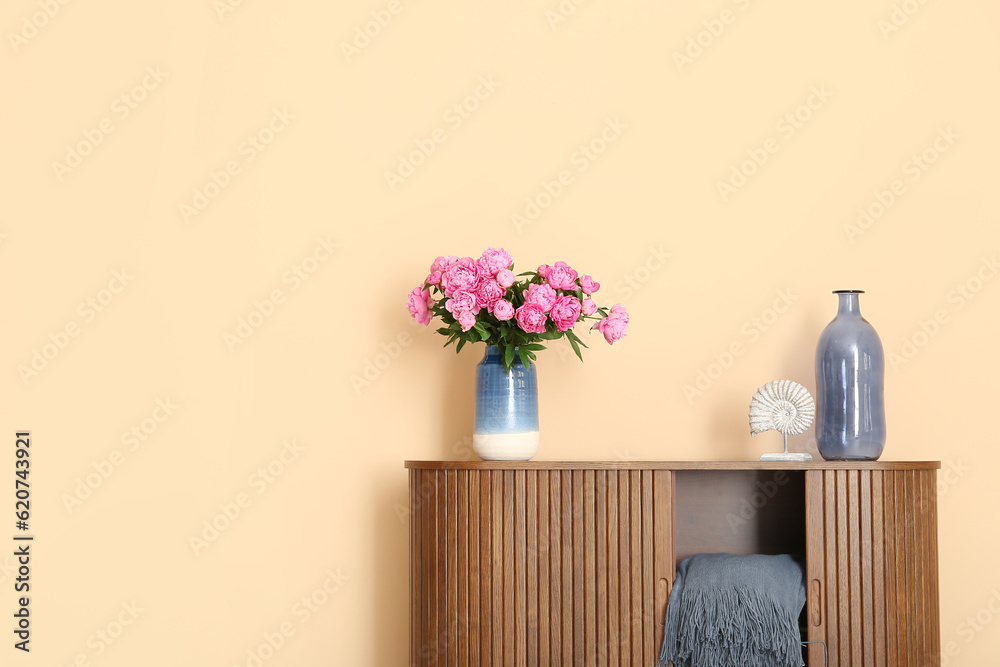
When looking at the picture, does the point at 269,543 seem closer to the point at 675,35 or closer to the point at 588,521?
the point at 588,521

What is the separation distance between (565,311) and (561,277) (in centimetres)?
9

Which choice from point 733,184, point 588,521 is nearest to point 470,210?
point 733,184

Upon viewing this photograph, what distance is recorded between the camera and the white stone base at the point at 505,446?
6.72 feet

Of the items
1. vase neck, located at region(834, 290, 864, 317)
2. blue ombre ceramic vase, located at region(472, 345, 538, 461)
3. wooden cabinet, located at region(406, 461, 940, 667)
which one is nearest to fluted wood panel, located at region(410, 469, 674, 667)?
wooden cabinet, located at region(406, 461, 940, 667)

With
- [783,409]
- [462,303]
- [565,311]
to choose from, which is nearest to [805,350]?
[783,409]

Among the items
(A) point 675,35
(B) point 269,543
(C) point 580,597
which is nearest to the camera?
(C) point 580,597

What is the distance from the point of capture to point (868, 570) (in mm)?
1923

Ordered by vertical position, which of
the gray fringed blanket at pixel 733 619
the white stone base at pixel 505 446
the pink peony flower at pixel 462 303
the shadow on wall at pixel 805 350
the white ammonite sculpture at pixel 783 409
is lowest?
the gray fringed blanket at pixel 733 619

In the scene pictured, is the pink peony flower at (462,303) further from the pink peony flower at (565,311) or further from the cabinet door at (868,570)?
the cabinet door at (868,570)

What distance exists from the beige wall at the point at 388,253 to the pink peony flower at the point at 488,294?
0.43m

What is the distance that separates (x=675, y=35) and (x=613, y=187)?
524 millimetres

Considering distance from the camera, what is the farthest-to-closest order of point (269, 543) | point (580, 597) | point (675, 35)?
point (675, 35)
point (269, 543)
point (580, 597)

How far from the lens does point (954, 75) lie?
247 centimetres

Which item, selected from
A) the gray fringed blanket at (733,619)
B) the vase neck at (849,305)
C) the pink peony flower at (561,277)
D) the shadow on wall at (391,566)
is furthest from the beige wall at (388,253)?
the gray fringed blanket at (733,619)
